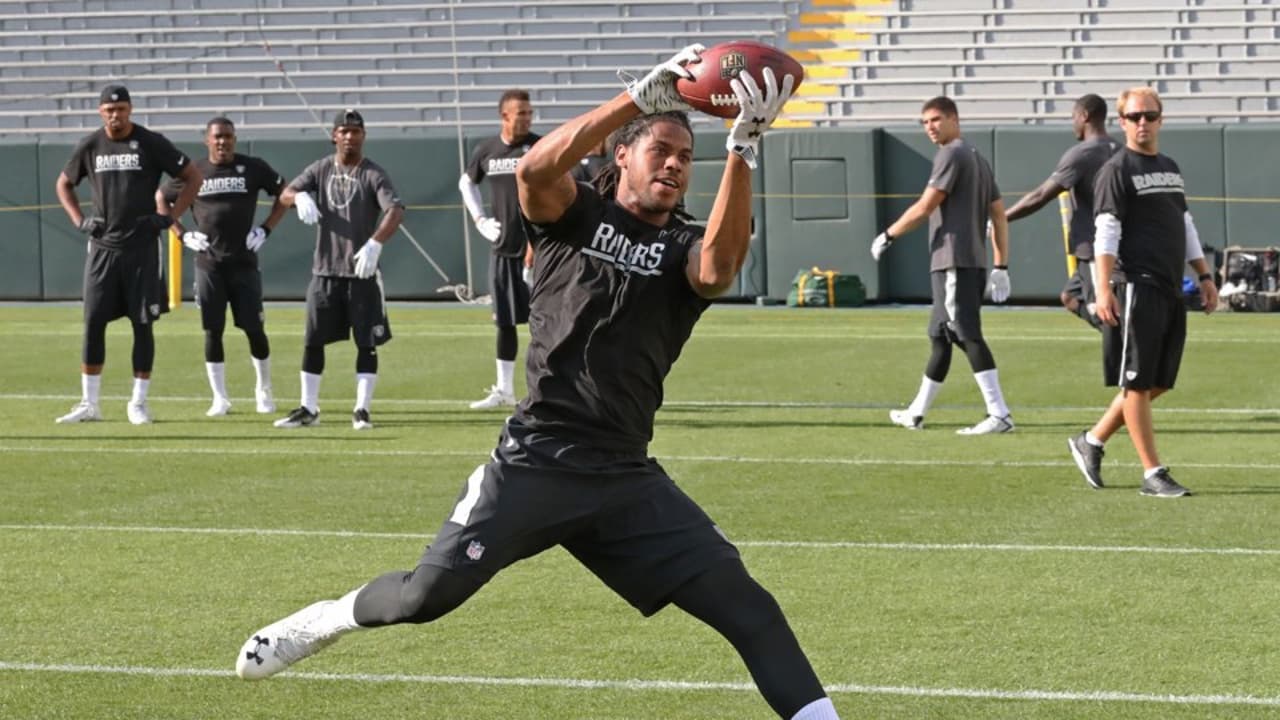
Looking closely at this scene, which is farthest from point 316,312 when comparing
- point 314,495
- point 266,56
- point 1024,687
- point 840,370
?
point 266,56

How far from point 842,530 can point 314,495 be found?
286cm

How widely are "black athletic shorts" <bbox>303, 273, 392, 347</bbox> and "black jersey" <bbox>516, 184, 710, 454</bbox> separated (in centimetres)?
867

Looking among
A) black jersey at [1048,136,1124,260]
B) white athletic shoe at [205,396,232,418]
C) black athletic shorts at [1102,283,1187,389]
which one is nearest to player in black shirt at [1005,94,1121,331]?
black jersey at [1048,136,1124,260]

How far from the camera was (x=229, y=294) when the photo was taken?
14.8 m

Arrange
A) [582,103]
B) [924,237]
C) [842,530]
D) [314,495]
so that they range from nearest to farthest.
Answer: [842,530]
[314,495]
[924,237]
[582,103]

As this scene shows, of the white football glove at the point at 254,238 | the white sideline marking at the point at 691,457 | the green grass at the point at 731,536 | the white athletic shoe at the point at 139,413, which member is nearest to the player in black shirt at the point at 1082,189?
the green grass at the point at 731,536

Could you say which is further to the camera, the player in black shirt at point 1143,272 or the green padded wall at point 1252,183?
the green padded wall at point 1252,183

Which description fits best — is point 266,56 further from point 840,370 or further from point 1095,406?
point 1095,406

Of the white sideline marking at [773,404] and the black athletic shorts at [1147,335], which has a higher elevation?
the black athletic shorts at [1147,335]

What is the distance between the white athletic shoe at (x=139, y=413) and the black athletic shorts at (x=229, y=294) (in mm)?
893

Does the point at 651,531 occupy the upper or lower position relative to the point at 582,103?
lower

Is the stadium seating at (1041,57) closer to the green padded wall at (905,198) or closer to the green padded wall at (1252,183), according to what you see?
the green padded wall at (1252,183)

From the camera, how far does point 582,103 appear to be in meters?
29.0

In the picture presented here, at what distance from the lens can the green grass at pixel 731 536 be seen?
6.38 metres
